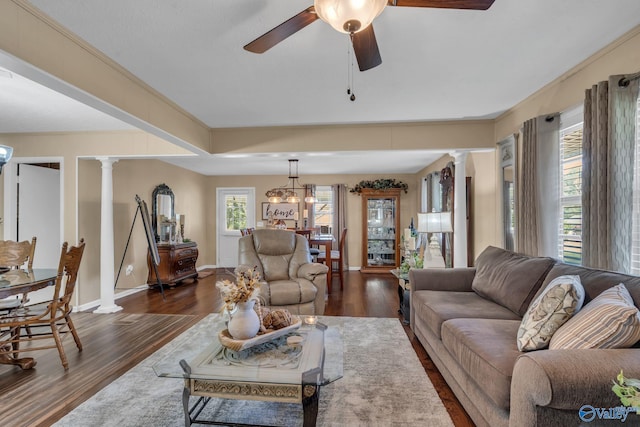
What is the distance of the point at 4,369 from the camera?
8.39 feet

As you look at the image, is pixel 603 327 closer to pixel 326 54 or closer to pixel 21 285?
pixel 326 54

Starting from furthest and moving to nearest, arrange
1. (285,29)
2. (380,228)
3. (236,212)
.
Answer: (236,212) < (380,228) < (285,29)

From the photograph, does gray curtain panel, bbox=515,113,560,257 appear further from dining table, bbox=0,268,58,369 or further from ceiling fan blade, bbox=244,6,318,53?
dining table, bbox=0,268,58,369

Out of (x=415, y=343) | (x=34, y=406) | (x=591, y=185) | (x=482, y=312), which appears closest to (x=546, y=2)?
(x=591, y=185)

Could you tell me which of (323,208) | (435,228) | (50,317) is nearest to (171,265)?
(50,317)

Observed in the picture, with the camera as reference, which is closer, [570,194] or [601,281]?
[601,281]

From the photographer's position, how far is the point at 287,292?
3.34 metres

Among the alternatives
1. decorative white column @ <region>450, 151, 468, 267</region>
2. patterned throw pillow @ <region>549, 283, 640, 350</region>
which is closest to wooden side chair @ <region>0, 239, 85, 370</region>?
patterned throw pillow @ <region>549, 283, 640, 350</region>

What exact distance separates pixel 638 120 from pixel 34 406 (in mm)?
4544

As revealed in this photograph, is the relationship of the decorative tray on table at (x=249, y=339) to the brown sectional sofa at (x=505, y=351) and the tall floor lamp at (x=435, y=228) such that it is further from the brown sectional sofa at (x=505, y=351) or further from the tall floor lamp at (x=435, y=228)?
the tall floor lamp at (x=435, y=228)

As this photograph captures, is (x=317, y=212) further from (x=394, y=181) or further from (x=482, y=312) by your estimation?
(x=482, y=312)

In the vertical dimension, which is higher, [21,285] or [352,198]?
[352,198]

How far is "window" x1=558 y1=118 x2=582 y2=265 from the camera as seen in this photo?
8.74 ft

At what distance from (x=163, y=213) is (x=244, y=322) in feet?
15.5
